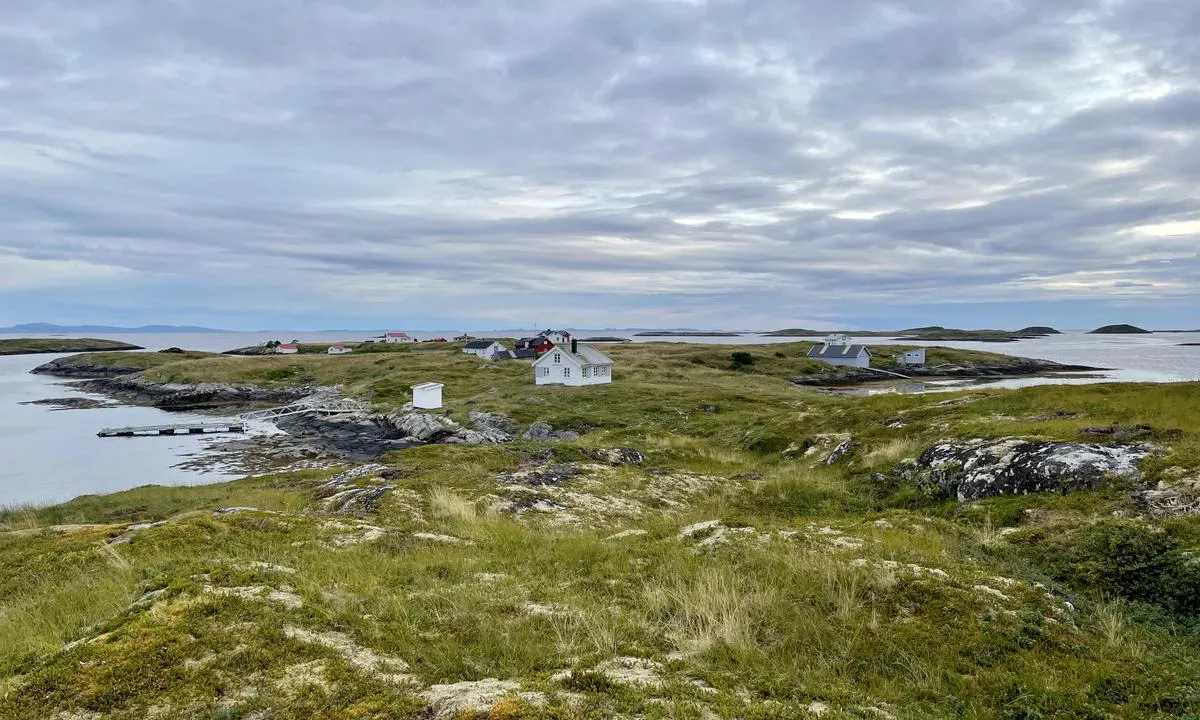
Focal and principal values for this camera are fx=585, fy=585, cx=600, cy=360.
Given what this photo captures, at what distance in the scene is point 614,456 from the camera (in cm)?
2941

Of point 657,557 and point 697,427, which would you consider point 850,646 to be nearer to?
point 657,557

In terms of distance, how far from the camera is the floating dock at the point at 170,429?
209 ft

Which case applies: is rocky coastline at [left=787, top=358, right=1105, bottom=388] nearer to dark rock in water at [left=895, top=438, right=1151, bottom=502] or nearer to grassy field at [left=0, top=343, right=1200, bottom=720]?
dark rock in water at [left=895, top=438, right=1151, bottom=502]

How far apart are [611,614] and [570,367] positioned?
7499 cm

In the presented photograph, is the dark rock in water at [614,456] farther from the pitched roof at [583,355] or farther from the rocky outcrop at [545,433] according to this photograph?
the pitched roof at [583,355]

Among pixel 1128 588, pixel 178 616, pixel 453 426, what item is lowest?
pixel 453 426

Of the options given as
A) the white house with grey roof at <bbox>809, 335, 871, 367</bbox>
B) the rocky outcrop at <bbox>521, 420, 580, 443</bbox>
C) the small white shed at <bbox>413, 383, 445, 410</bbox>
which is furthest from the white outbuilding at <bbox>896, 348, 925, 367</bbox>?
the small white shed at <bbox>413, 383, 445, 410</bbox>

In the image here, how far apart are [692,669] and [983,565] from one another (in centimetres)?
715

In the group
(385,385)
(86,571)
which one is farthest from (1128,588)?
(385,385)

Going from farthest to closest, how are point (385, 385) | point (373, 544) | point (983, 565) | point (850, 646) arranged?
point (385, 385), point (373, 544), point (983, 565), point (850, 646)

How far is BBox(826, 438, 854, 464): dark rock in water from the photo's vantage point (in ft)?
88.8

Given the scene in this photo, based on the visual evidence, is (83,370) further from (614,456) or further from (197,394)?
(614,456)

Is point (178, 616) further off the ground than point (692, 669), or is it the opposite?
point (178, 616)

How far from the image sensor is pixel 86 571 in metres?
10.2
